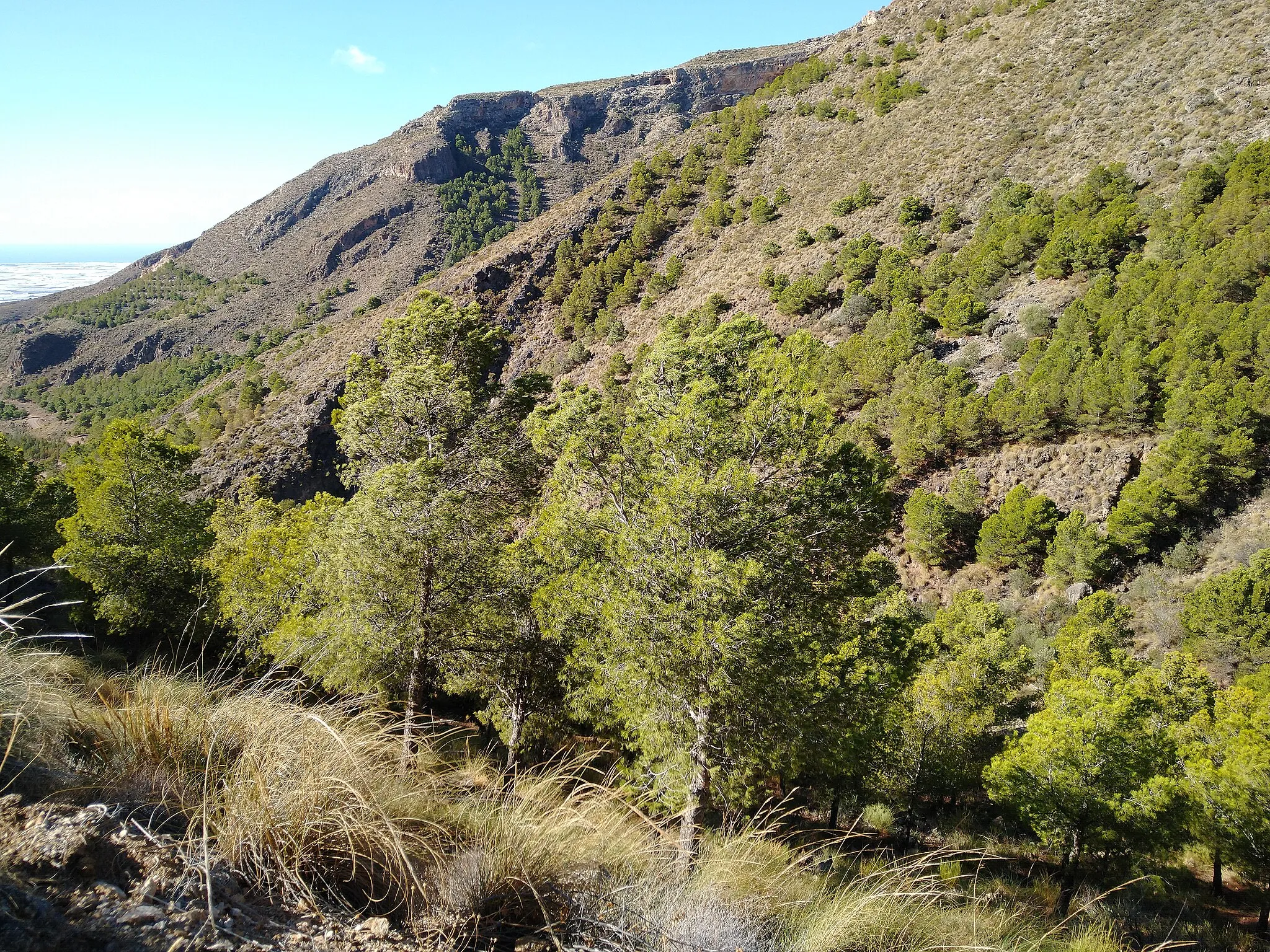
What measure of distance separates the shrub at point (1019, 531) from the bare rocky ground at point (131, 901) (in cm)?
2861

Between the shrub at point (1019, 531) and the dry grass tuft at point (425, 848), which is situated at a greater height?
the dry grass tuft at point (425, 848)

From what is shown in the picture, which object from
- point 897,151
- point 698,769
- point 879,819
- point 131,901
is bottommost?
point 879,819

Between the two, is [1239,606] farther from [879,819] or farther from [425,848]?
[425,848]

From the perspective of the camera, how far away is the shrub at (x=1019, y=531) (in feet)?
82.6

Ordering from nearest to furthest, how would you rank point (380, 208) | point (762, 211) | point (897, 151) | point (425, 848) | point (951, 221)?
point (425, 848)
point (951, 221)
point (897, 151)
point (762, 211)
point (380, 208)

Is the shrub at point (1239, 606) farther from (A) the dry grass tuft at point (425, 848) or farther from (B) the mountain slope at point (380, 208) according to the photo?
(B) the mountain slope at point (380, 208)

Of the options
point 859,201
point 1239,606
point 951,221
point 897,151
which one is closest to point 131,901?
point 1239,606

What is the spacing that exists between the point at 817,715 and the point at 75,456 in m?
57.8

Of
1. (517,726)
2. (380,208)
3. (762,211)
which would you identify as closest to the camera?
(517,726)

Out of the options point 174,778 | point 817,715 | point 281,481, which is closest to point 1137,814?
point 817,715

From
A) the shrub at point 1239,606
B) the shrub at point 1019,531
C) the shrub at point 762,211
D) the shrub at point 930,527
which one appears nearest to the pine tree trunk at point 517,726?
the shrub at point 930,527

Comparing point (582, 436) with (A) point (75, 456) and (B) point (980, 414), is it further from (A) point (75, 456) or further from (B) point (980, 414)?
(A) point (75, 456)

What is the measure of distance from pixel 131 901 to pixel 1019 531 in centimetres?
2961

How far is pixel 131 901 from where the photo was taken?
171cm
